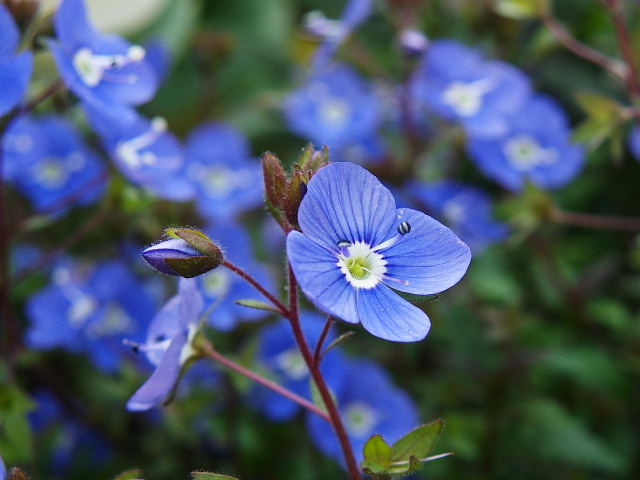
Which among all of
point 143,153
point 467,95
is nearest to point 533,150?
point 467,95

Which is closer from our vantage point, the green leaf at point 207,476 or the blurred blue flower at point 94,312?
the green leaf at point 207,476

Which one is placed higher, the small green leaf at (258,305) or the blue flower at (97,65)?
the blue flower at (97,65)

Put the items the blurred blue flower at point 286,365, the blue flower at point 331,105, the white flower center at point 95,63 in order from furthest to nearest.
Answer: the blue flower at point 331,105 → the blurred blue flower at point 286,365 → the white flower center at point 95,63

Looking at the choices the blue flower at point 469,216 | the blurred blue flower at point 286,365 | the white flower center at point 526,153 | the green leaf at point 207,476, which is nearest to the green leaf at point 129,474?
the green leaf at point 207,476

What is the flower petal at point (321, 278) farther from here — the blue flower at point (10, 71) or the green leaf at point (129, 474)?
the blue flower at point (10, 71)

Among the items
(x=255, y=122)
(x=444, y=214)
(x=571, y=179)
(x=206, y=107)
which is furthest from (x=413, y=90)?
(x=255, y=122)

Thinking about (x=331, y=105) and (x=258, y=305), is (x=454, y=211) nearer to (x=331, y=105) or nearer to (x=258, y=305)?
(x=331, y=105)
